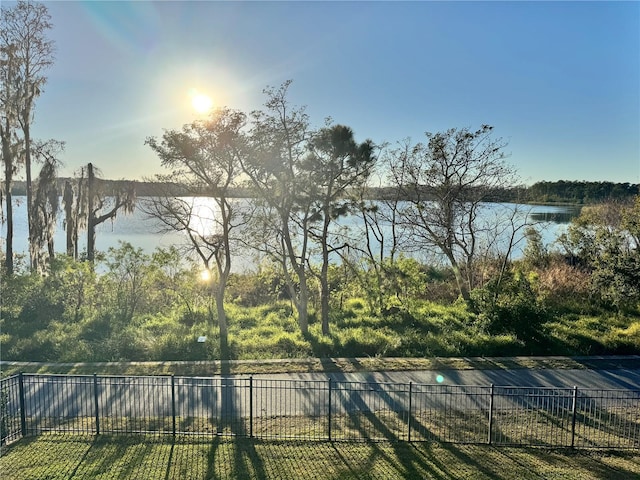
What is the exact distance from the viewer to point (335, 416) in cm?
919

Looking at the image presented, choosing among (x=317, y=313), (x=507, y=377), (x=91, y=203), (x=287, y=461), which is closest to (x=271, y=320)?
(x=317, y=313)

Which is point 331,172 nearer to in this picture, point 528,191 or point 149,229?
point 528,191

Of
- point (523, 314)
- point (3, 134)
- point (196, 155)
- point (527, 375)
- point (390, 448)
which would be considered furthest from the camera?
point (3, 134)

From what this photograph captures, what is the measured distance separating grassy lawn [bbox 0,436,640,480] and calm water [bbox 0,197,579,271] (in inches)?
325

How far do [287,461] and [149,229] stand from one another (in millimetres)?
21852

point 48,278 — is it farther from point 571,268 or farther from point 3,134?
point 571,268

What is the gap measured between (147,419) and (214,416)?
49.5 inches

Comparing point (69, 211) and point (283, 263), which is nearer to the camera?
point (283, 263)

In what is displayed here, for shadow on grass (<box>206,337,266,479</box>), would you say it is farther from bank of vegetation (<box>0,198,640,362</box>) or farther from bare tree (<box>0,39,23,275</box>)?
bare tree (<box>0,39,23,275</box>)

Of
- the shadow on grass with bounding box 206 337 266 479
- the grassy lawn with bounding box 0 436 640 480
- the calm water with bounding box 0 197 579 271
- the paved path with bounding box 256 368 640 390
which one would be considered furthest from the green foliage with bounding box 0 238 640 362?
the grassy lawn with bounding box 0 436 640 480

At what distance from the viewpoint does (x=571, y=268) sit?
22.8 meters

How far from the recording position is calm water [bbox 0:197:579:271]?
64.8 ft

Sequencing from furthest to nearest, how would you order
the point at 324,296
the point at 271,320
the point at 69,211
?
the point at 69,211 → the point at 271,320 → the point at 324,296

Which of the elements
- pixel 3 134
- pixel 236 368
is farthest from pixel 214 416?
pixel 3 134
